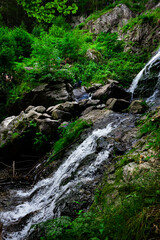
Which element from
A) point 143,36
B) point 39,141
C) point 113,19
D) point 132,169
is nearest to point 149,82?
point 39,141

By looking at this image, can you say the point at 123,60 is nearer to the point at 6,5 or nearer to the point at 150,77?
the point at 150,77

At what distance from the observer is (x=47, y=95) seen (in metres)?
9.37

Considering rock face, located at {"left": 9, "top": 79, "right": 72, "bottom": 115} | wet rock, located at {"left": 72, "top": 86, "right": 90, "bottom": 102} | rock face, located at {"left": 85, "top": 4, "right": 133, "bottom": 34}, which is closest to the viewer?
rock face, located at {"left": 9, "top": 79, "right": 72, "bottom": 115}

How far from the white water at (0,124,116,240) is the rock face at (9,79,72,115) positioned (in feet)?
16.2

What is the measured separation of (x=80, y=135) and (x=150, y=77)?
21.8ft

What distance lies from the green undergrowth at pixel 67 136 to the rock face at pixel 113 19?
22.3 m

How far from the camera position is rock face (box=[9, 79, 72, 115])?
9289mm

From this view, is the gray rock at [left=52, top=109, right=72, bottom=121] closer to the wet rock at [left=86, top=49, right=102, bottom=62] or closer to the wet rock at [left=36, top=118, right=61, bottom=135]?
the wet rock at [left=36, top=118, right=61, bottom=135]

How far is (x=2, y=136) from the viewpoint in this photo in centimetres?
701

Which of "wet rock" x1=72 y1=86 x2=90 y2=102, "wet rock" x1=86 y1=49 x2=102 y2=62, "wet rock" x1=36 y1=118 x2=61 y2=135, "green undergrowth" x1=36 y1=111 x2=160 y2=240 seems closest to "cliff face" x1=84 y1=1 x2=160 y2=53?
"wet rock" x1=86 y1=49 x2=102 y2=62

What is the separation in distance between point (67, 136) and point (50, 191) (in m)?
2.33

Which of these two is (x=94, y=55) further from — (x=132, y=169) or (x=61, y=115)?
(x=132, y=169)

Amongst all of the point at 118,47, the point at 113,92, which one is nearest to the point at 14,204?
the point at 113,92

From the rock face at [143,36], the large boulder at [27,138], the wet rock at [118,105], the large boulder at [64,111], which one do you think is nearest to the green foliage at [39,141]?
the large boulder at [27,138]
